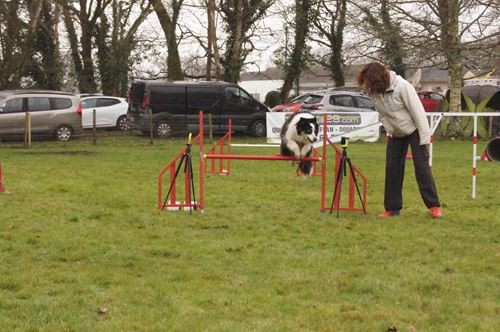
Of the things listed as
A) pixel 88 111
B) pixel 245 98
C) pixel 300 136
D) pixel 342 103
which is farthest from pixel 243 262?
pixel 88 111

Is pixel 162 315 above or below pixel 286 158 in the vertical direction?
below

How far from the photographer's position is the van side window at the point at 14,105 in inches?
741

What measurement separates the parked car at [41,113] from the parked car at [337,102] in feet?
24.5

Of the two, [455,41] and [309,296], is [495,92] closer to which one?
[455,41]

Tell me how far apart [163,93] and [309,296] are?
17.4 metres

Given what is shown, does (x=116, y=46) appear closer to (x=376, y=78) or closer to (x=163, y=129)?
(x=163, y=129)

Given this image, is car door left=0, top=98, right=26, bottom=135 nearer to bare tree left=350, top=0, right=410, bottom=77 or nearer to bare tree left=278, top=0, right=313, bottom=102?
bare tree left=350, top=0, right=410, bottom=77

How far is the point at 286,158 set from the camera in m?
8.34

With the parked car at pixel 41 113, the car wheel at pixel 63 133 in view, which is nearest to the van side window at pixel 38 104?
the parked car at pixel 41 113

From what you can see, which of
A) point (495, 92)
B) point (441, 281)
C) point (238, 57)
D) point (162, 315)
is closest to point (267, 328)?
point (162, 315)

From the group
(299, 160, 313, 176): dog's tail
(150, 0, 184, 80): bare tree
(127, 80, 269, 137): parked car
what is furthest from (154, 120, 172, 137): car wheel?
(299, 160, 313, 176): dog's tail

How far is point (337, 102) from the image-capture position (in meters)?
22.9

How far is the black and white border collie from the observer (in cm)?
920

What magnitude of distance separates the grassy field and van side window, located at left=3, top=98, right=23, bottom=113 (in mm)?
8979
